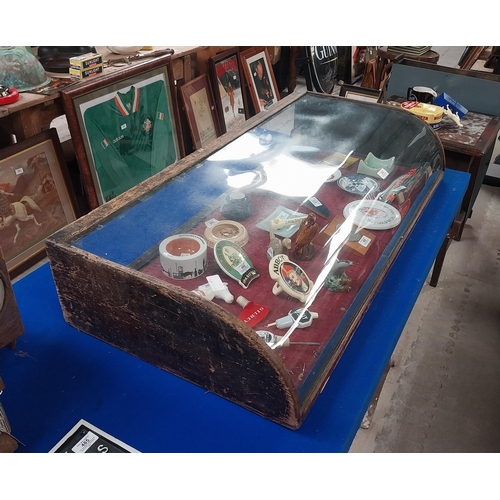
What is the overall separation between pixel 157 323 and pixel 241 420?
281mm

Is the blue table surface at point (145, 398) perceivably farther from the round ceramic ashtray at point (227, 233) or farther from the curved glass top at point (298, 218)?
the round ceramic ashtray at point (227, 233)

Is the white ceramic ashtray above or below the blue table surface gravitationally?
above

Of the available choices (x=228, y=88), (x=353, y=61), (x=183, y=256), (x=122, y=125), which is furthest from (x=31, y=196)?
(x=353, y=61)

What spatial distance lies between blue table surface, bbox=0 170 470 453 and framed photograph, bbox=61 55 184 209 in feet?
3.74

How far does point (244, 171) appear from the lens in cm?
176

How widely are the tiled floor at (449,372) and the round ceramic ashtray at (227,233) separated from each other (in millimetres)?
935

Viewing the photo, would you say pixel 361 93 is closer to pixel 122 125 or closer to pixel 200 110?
pixel 200 110

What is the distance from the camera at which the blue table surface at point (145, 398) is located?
104 cm

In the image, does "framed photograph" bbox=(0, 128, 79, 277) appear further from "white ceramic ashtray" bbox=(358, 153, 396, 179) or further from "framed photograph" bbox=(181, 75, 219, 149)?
"white ceramic ashtray" bbox=(358, 153, 396, 179)

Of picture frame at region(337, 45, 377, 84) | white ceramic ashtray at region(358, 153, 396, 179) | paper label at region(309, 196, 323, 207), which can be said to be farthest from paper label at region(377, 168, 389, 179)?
picture frame at region(337, 45, 377, 84)

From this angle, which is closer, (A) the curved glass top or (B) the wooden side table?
(A) the curved glass top

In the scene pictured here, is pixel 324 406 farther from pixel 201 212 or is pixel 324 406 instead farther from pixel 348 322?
pixel 201 212

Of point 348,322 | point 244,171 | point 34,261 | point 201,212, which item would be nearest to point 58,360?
point 201,212

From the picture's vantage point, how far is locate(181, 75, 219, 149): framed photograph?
10.0 feet
